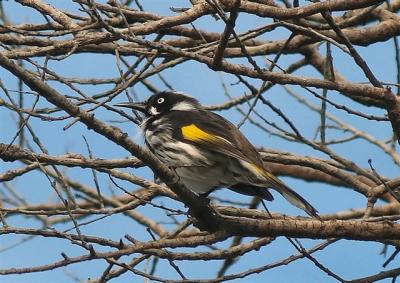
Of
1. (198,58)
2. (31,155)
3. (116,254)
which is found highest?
(198,58)

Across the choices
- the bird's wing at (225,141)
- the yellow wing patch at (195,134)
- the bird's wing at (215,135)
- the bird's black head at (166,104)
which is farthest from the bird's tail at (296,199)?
the bird's black head at (166,104)

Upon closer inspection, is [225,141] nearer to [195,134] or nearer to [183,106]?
[195,134]

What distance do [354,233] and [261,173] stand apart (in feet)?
2.91

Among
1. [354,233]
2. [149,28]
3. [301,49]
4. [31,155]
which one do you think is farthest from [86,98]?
[301,49]

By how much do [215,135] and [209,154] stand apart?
17 cm

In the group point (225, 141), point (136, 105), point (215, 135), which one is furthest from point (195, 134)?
point (136, 105)

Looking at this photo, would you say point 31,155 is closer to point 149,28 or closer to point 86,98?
point 86,98

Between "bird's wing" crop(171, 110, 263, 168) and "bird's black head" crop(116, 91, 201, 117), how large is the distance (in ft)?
1.77

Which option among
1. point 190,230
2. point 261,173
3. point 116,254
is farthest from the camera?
point 190,230

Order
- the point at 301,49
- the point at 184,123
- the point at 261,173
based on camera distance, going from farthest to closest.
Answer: the point at 301,49 < the point at 184,123 < the point at 261,173

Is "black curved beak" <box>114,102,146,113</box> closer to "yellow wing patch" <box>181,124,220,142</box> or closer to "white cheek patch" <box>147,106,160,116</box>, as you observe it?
"white cheek patch" <box>147,106,160,116</box>

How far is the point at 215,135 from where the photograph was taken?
6891mm

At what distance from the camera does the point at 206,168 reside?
6852 mm

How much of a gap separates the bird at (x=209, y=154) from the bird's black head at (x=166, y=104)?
0.52 meters
